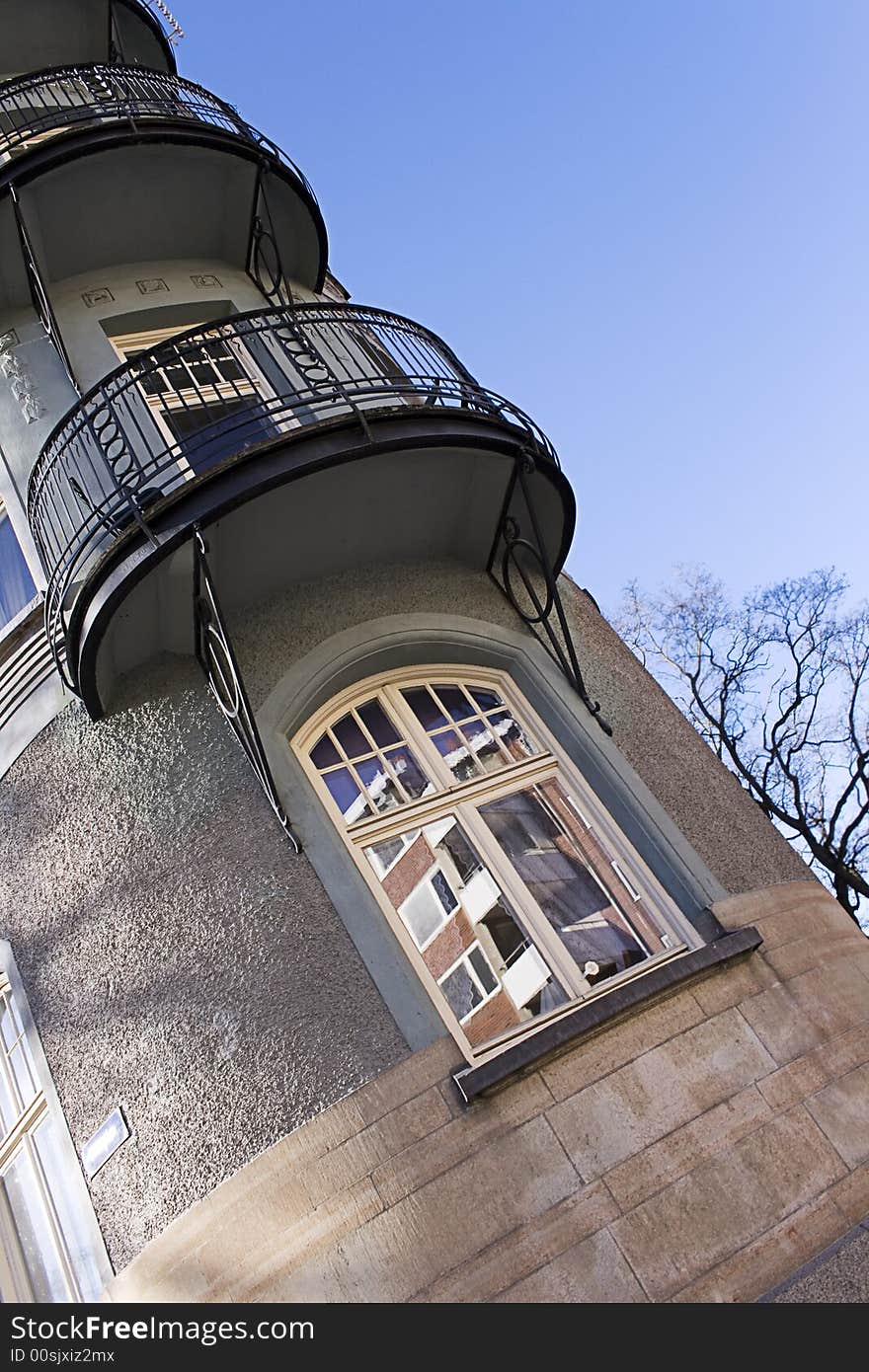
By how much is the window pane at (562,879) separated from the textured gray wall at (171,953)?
50.6 inches

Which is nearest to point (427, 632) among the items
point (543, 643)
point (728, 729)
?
point (543, 643)

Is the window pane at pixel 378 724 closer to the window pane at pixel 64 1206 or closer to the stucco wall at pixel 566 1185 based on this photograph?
the stucco wall at pixel 566 1185

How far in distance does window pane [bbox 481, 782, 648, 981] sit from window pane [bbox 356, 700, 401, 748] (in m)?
0.85

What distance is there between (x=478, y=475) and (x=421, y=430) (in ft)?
2.71

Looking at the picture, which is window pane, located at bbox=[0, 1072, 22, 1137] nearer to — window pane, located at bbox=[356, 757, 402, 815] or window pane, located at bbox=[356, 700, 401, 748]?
window pane, located at bbox=[356, 757, 402, 815]

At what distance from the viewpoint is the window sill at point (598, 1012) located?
16.9 feet

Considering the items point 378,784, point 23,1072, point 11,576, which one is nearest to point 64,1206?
point 23,1072

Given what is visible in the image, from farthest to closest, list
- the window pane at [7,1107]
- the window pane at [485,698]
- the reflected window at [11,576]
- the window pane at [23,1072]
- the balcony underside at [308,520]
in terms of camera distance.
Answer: the reflected window at [11,576] → the window pane at [485,698] → the window pane at [7,1107] → the window pane at [23,1072] → the balcony underside at [308,520]

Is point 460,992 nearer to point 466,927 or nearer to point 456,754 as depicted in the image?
point 466,927

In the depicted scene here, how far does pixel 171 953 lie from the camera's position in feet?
19.4

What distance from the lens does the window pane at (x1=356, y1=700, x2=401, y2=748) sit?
693 centimetres

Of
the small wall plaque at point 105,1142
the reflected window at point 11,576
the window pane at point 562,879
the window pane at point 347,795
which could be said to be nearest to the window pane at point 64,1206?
the small wall plaque at point 105,1142

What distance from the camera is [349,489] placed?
698cm
